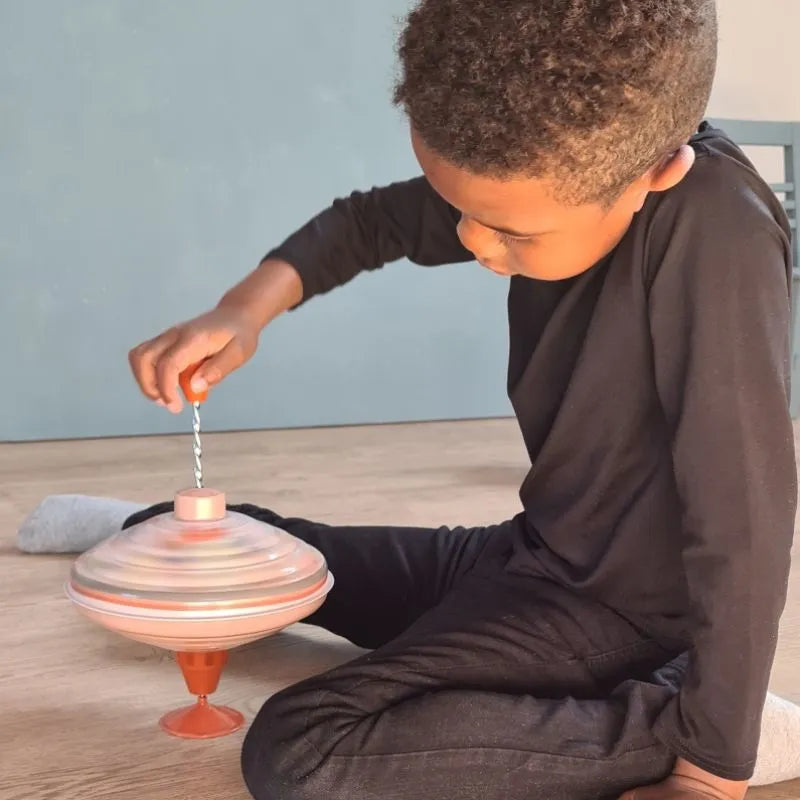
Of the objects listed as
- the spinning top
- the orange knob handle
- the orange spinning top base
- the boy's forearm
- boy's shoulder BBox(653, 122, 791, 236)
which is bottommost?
the orange spinning top base

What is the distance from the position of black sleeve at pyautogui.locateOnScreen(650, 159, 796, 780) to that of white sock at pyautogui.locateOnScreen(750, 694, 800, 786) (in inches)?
4.0

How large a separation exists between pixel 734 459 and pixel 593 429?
0.48 feet

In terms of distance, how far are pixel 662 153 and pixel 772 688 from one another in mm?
509

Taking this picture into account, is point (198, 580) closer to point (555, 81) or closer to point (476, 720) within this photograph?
point (476, 720)

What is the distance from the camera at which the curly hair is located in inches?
21.8

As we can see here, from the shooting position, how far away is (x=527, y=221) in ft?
2.02

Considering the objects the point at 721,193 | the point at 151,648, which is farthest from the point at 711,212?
the point at 151,648

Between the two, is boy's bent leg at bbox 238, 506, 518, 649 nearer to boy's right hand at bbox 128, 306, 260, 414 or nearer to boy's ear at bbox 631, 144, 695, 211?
boy's right hand at bbox 128, 306, 260, 414

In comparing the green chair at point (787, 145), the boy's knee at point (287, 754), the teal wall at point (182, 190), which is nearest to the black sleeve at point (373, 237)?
the boy's knee at point (287, 754)

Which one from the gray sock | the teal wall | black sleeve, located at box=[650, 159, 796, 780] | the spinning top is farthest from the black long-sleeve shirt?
the teal wall

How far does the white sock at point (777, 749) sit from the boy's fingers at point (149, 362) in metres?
0.49

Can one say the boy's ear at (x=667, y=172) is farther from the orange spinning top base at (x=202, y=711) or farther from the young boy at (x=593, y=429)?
the orange spinning top base at (x=202, y=711)

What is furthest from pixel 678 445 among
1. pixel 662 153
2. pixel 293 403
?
pixel 293 403

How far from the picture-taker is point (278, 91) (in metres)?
1.95
